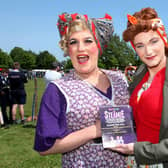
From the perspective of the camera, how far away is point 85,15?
1.93m

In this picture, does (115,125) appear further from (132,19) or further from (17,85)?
(17,85)

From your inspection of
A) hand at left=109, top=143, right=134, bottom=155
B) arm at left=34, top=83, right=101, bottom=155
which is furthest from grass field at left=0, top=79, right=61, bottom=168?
hand at left=109, top=143, right=134, bottom=155

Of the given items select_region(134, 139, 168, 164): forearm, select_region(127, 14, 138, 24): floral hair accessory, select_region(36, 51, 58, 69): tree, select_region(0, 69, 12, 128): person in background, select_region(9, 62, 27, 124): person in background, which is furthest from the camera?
select_region(36, 51, 58, 69): tree

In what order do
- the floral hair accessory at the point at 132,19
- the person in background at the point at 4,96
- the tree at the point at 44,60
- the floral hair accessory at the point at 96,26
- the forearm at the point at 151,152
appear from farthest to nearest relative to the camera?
the tree at the point at 44,60, the person in background at the point at 4,96, the floral hair accessory at the point at 96,26, the floral hair accessory at the point at 132,19, the forearm at the point at 151,152

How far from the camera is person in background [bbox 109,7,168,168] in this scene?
1.61m

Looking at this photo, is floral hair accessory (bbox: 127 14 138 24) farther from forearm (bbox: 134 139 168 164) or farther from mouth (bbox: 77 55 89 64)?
forearm (bbox: 134 139 168 164)

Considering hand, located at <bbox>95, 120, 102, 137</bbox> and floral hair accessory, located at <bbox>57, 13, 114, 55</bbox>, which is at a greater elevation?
floral hair accessory, located at <bbox>57, 13, 114, 55</bbox>

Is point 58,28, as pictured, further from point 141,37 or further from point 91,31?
point 141,37

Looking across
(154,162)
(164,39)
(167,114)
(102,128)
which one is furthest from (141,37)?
(154,162)

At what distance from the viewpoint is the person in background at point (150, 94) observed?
Result: 1.61 m

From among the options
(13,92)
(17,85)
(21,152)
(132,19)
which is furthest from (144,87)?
(13,92)

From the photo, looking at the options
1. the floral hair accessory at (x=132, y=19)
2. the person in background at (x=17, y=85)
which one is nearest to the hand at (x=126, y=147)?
the floral hair accessory at (x=132, y=19)

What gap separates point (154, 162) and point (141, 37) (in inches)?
32.6

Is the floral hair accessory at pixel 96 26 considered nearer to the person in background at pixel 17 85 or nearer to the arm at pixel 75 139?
the arm at pixel 75 139
